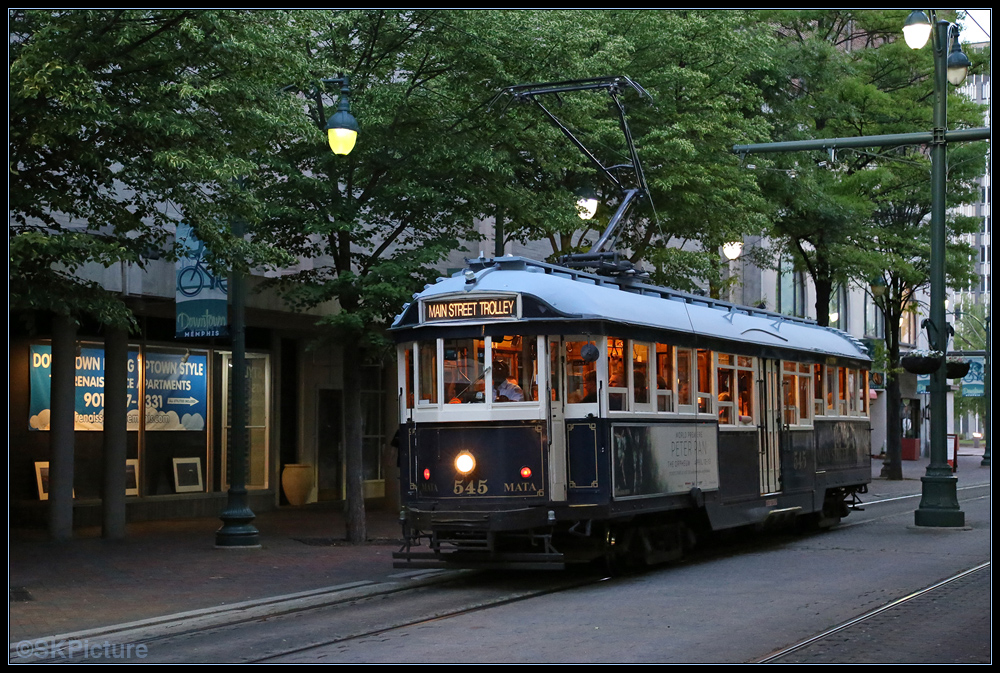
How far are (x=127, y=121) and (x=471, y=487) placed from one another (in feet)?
17.4

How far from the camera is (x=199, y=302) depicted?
17.8 meters

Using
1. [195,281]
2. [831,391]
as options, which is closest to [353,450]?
[195,281]

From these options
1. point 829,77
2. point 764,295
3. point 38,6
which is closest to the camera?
Answer: point 38,6

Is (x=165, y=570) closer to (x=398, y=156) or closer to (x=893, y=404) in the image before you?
(x=398, y=156)

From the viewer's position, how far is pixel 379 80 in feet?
59.9

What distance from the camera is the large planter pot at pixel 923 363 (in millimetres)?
19297

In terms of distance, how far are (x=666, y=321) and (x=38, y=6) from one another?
313 inches

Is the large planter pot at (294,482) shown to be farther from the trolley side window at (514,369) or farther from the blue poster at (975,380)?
the blue poster at (975,380)

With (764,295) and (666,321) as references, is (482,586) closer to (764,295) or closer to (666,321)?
(666,321)

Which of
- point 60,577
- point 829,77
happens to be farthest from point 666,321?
point 829,77

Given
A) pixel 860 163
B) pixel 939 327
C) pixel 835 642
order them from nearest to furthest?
pixel 835 642, pixel 939 327, pixel 860 163

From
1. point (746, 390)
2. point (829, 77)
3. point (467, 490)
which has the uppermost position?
point (829, 77)

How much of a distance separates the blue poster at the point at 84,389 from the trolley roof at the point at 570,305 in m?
8.43

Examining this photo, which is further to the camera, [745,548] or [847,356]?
[847,356]
